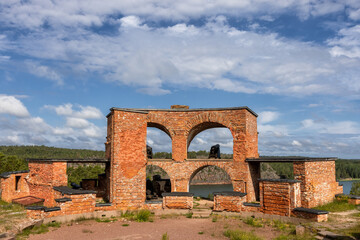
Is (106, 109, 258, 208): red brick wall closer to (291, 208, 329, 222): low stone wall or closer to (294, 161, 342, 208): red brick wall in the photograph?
(294, 161, 342, 208): red brick wall

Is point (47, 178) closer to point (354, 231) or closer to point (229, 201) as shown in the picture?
point (229, 201)

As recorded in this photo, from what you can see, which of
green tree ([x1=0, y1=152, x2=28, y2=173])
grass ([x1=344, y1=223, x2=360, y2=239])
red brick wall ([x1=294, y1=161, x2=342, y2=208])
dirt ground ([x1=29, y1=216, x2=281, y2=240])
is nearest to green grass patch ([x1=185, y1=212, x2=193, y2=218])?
dirt ground ([x1=29, y1=216, x2=281, y2=240])

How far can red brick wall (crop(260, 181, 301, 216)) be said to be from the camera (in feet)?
38.6

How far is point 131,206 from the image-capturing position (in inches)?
554

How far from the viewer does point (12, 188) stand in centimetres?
1488

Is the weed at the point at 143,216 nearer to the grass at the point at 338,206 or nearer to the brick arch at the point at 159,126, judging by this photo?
the brick arch at the point at 159,126

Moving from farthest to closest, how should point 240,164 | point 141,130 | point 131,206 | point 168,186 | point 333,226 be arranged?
point 168,186 → point 240,164 → point 141,130 → point 131,206 → point 333,226

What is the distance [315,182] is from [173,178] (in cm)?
822

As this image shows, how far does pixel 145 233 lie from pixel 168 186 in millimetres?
9492

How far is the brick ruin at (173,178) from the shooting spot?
12156mm

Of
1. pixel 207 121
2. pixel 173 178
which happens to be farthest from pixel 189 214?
pixel 207 121

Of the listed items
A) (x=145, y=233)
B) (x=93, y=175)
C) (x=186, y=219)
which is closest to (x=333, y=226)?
(x=186, y=219)

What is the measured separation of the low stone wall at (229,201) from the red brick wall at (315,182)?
130 inches

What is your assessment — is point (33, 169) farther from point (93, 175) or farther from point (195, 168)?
point (93, 175)
